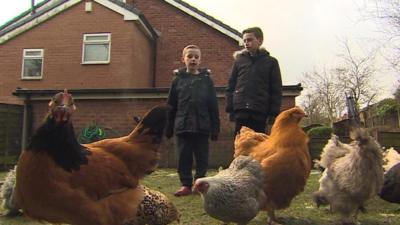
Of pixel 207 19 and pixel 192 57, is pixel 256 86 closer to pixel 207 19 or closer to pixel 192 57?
pixel 192 57

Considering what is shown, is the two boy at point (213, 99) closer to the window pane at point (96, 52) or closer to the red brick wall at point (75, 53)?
the red brick wall at point (75, 53)

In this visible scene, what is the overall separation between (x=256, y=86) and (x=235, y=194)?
1.87m

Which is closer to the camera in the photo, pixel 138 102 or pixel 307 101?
pixel 138 102

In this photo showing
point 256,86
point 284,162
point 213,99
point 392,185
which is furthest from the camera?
point 213,99

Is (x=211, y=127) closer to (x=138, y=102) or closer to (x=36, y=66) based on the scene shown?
(x=138, y=102)

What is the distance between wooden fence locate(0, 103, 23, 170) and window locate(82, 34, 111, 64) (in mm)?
4637

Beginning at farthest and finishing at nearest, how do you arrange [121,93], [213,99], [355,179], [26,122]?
1. [26,122]
2. [121,93]
3. [213,99]
4. [355,179]

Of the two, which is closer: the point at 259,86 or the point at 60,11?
the point at 259,86

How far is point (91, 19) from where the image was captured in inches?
708

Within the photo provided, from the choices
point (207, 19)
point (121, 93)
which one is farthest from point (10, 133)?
point (207, 19)

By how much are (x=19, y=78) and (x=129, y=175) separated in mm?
16348

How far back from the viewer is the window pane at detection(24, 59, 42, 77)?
18.1 metres

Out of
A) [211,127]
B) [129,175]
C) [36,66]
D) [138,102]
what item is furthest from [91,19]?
[129,175]

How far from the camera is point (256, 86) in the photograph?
17.6 feet
